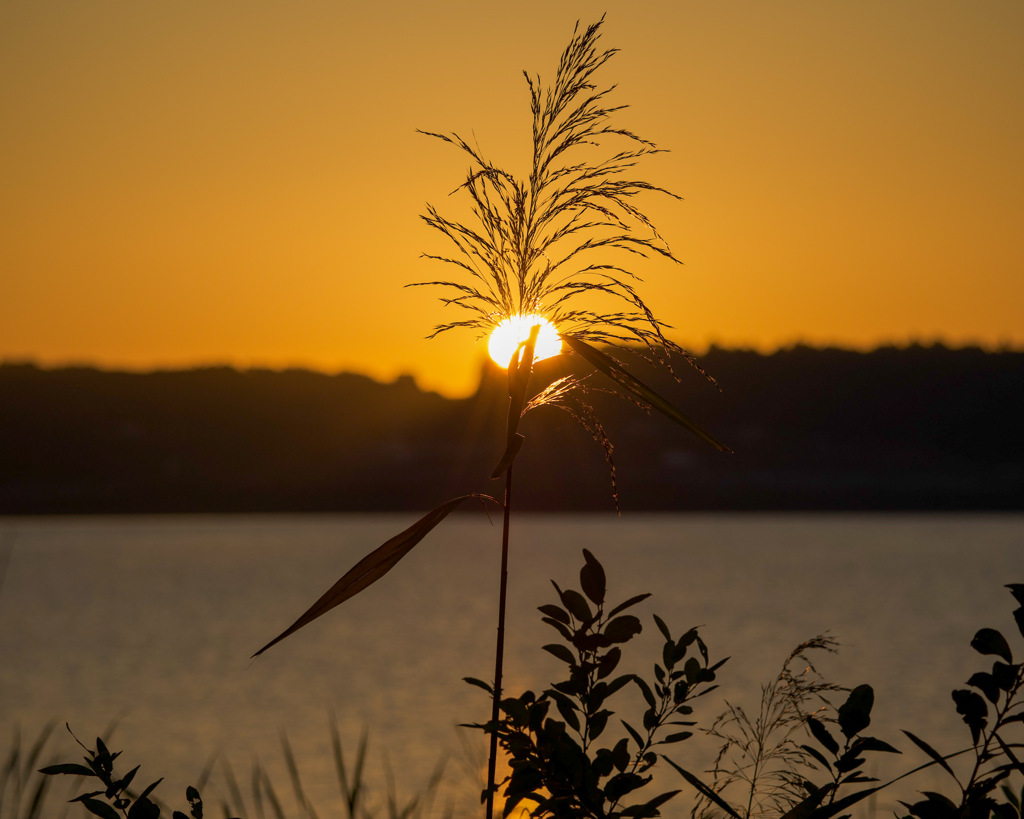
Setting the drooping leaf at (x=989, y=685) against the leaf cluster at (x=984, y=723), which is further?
the drooping leaf at (x=989, y=685)

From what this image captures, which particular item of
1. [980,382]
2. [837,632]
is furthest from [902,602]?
[980,382]

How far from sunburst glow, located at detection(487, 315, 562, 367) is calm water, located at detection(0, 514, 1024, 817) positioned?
5.38ft

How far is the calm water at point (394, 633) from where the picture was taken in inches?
816

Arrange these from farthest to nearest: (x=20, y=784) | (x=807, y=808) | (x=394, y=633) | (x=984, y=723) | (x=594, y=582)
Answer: (x=394, y=633) → (x=20, y=784) → (x=594, y=582) → (x=984, y=723) → (x=807, y=808)

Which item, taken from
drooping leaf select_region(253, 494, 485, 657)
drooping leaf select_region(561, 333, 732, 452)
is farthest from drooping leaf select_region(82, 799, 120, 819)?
drooping leaf select_region(561, 333, 732, 452)

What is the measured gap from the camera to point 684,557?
72688 mm

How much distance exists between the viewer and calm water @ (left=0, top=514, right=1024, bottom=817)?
20734 mm

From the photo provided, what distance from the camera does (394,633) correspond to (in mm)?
40031

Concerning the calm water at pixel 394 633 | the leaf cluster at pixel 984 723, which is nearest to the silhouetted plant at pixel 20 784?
the calm water at pixel 394 633

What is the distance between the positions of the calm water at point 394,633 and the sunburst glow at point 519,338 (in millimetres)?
1641

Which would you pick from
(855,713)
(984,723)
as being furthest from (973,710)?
(855,713)

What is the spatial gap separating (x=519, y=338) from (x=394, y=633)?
39546 millimetres

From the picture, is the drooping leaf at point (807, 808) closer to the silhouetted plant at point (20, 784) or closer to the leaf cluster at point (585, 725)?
the leaf cluster at point (585, 725)

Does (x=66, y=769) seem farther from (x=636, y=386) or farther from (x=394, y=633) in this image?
(x=394, y=633)
